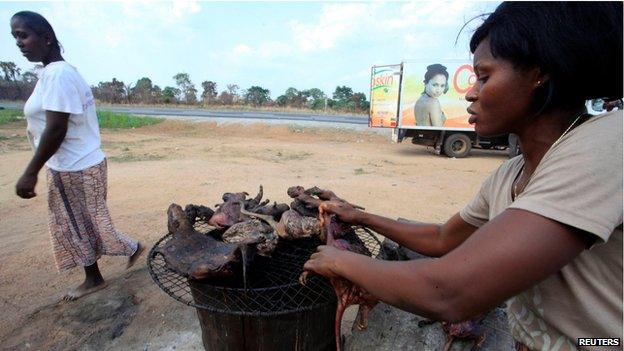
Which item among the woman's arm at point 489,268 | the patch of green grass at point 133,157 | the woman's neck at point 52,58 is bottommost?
the patch of green grass at point 133,157

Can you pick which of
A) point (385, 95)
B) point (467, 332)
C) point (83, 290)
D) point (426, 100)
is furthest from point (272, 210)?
point (385, 95)

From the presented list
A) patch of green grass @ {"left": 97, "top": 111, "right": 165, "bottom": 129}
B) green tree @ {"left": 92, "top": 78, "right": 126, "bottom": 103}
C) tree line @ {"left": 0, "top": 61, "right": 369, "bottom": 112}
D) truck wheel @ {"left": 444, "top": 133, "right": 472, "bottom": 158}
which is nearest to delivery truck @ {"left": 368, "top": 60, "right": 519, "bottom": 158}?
truck wheel @ {"left": 444, "top": 133, "right": 472, "bottom": 158}

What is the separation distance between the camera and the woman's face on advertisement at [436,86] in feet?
37.3

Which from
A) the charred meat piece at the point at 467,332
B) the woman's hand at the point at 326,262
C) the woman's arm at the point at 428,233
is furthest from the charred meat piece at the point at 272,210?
the charred meat piece at the point at 467,332

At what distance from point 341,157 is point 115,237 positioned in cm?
843

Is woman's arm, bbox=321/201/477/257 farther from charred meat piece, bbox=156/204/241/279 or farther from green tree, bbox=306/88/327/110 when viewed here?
green tree, bbox=306/88/327/110

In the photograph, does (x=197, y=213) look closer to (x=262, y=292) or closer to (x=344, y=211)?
(x=262, y=292)

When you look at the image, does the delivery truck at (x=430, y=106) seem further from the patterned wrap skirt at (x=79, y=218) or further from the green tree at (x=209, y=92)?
the green tree at (x=209, y=92)

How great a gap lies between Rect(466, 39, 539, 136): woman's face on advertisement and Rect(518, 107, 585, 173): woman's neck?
36 mm

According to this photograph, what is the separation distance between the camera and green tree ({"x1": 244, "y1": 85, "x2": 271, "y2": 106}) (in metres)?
42.2

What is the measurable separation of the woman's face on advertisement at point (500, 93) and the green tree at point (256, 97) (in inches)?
1655

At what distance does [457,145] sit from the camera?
12023 millimetres

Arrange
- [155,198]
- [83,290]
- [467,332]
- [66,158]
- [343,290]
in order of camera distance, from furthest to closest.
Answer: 1. [155,198]
2. [83,290]
3. [66,158]
4. [467,332]
5. [343,290]

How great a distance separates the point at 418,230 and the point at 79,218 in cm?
296
